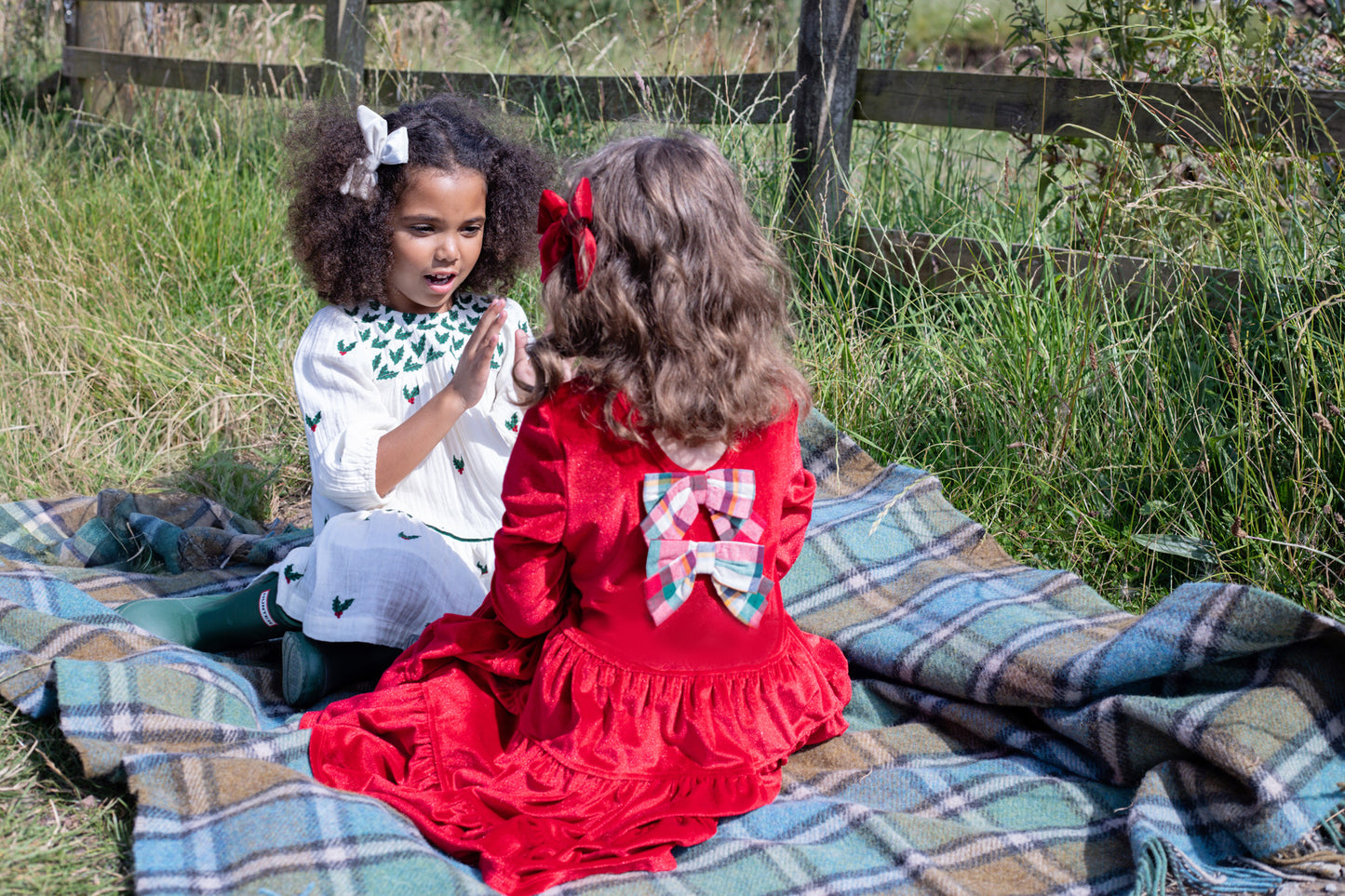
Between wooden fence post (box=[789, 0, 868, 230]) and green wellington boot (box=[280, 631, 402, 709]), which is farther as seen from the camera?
wooden fence post (box=[789, 0, 868, 230])

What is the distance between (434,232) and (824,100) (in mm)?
1815

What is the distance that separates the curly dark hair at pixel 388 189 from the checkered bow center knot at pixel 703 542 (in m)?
0.99

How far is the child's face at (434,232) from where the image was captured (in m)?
2.43

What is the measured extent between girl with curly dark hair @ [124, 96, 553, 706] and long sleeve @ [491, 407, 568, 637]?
0.37 metres

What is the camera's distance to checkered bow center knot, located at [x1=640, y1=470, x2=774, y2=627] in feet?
6.08

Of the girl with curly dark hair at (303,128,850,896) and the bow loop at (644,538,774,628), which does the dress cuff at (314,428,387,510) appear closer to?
the girl with curly dark hair at (303,128,850,896)

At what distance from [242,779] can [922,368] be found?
2052 millimetres

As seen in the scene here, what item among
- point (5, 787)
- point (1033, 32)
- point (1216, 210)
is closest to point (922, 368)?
point (1216, 210)

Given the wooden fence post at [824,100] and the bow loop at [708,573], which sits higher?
the wooden fence post at [824,100]

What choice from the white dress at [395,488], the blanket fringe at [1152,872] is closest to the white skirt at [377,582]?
the white dress at [395,488]

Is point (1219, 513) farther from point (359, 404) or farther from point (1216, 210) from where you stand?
point (359, 404)

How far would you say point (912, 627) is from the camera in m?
2.48

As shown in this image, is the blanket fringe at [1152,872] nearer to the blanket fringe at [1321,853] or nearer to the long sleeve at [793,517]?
the blanket fringe at [1321,853]

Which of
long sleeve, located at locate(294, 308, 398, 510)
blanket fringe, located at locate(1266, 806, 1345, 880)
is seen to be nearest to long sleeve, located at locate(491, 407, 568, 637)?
long sleeve, located at locate(294, 308, 398, 510)
